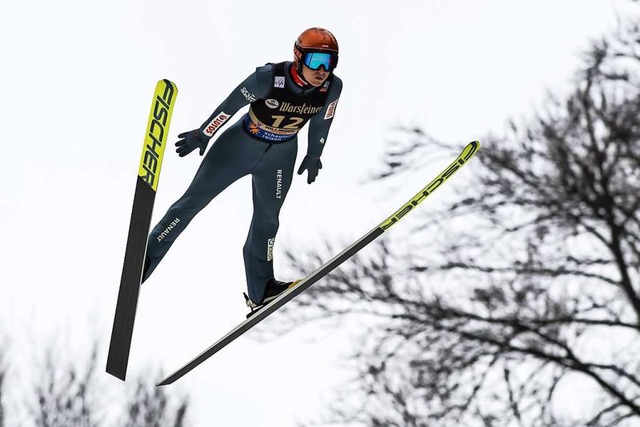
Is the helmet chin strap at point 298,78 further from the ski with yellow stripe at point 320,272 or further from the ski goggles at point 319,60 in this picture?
the ski with yellow stripe at point 320,272

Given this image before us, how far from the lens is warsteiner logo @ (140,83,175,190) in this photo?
5438 mm

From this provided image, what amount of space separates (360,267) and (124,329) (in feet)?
21.5

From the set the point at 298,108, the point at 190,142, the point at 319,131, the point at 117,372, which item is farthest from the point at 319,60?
the point at 117,372

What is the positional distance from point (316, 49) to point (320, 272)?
64.7 inches

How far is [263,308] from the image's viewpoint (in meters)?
6.55

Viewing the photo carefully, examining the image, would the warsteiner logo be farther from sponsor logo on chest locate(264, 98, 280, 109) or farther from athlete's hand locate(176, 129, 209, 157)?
sponsor logo on chest locate(264, 98, 280, 109)

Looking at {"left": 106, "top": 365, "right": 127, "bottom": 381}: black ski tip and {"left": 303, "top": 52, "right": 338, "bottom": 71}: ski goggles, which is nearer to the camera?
{"left": 303, "top": 52, "right": 338, "bottom": 71}: ski goggles

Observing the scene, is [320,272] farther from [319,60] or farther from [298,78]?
[319,60]

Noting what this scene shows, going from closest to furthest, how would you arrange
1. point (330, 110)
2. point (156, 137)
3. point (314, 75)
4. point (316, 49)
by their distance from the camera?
point (156, 137) → point (316, 49) → point (314, 75) → point (330, 110)

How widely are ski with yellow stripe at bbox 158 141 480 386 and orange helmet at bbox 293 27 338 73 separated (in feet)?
4.86

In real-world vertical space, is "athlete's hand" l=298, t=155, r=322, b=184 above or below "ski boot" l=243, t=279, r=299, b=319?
above

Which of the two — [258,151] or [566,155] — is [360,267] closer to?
[566,155]

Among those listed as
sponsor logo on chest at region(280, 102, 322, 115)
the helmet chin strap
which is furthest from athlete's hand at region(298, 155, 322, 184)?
the helmet chin strap

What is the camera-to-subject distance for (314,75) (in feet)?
19.2
